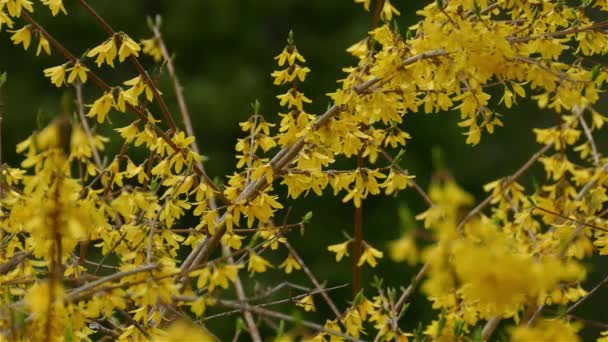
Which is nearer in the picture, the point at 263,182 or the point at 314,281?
the point at 263,182

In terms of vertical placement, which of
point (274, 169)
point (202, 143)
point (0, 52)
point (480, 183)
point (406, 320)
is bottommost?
point (406, 320)

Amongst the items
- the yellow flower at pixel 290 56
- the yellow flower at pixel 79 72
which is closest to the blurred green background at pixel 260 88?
the yellow flower at pixel 290 56

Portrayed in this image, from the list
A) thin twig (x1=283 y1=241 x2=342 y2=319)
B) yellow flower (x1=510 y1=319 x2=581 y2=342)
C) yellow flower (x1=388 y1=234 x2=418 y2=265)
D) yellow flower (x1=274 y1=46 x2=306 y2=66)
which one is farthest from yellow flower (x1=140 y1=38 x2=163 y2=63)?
yellow flower (x1=510 y1=319 x2=581 y2=342)

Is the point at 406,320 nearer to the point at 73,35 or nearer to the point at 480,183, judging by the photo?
the point at 480,183

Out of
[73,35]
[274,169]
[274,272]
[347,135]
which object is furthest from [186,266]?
[73,35]

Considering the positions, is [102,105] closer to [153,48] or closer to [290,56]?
[153,48]

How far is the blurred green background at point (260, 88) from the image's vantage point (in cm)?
886

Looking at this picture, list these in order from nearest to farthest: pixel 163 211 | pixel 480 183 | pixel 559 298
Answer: pixel 163 211 < pixel 559 298 < pixel 480 183

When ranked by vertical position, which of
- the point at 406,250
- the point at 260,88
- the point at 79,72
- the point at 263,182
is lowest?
the point at 406,250

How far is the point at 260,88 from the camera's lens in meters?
9.12

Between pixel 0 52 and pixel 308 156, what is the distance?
7.59 m

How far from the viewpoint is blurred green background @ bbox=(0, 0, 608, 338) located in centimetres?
886

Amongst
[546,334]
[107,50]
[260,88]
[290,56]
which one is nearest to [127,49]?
[107,50]

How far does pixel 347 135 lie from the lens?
2.43m
